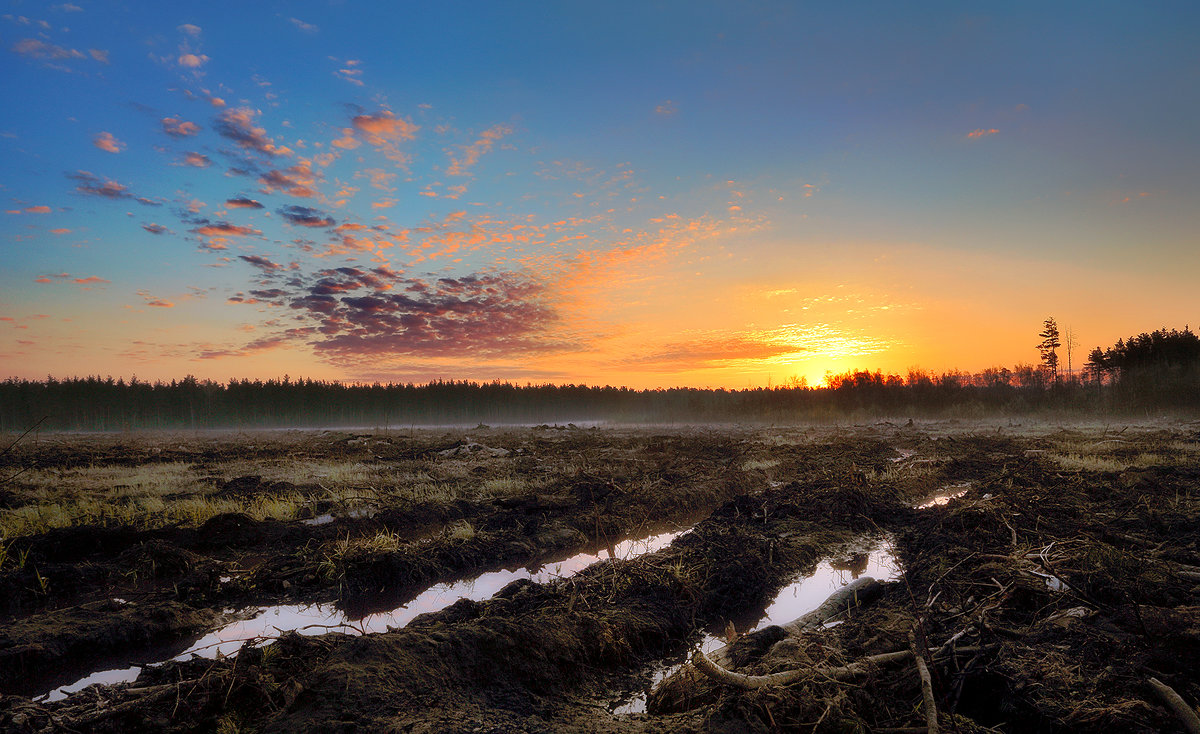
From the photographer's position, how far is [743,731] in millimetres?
2840

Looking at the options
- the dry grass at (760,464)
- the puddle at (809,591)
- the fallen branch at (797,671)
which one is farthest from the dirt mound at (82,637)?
the dry grass at (760,464)

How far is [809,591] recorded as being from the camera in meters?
6.11

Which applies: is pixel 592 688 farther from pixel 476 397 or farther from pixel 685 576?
pixel 476 397

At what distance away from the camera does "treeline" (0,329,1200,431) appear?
34.8 metres

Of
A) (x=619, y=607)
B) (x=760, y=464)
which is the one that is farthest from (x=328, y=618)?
(x=760, y=464)

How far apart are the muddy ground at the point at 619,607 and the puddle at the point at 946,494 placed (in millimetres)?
203

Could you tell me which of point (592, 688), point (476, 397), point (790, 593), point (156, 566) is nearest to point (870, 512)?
point (790, 593)

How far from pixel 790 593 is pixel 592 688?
3.05m

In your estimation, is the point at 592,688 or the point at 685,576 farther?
the point at 685,576

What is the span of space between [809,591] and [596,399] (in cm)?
9032

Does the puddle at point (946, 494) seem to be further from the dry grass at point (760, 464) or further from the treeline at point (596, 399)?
the treeline at point (596, 399)

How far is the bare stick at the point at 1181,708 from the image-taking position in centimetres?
221

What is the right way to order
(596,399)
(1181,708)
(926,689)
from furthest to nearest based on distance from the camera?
1. (596,399)
2. (926,689)
3. (1181,708)

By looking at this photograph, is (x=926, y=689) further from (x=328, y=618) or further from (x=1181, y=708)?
(x=328, y=618)
